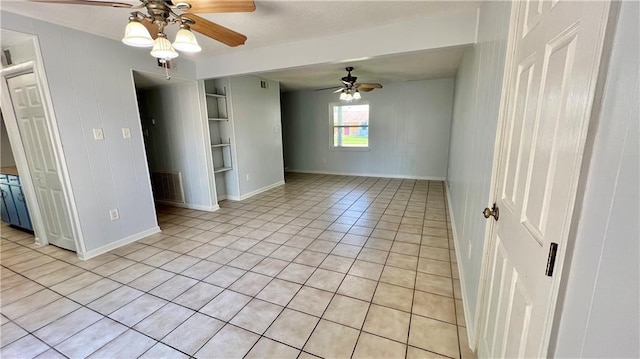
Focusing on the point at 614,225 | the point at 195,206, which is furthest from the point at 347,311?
the point at 195,206

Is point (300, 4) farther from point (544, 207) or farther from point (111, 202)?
point (111, 202)

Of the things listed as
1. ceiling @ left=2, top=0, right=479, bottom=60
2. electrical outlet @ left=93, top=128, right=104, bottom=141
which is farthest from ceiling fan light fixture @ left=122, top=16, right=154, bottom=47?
electrical outlet @ left=93, top=128, right=104, bottom=141

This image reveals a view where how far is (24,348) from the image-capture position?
5.39ft

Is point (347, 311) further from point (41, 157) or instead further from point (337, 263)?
point (41, 157)

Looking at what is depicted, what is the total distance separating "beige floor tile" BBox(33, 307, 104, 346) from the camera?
5.62ft

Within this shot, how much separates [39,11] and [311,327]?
345 cm

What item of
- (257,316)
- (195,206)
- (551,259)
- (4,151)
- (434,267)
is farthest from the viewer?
(195,206)

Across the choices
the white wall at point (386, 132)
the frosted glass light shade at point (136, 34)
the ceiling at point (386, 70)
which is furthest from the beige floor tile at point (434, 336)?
the white wall at point (386, 132)

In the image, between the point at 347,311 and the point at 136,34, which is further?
the point at 347,311

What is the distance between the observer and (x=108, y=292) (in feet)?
7.15

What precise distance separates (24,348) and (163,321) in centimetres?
81

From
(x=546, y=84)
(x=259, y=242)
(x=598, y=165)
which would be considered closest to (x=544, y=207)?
(x=598, y=165)

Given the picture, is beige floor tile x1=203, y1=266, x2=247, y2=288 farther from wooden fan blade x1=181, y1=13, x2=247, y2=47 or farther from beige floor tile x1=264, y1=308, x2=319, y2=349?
wooden fan blade x1=181, y1=13, x2=247, y2=47

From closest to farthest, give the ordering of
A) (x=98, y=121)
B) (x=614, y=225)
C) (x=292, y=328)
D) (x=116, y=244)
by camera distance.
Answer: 1. (x=614, y=225)
2. (x=292, y=328)
3. (x=98, y=121)
4. (x=116, y=244)
